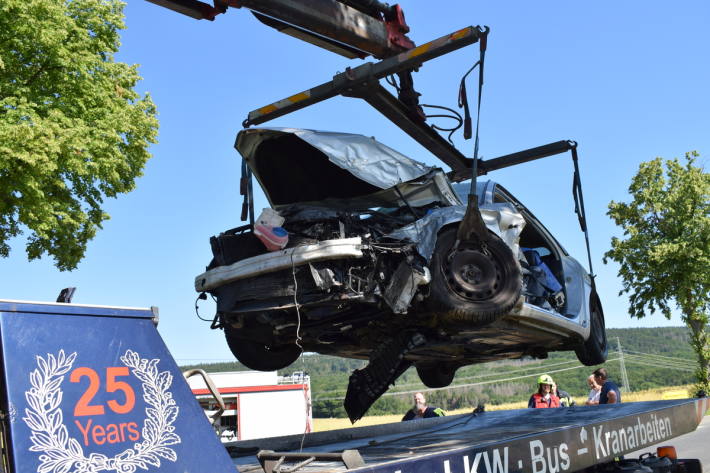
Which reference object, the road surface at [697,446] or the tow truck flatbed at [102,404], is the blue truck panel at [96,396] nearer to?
the tow truck flatbed at [102,404]

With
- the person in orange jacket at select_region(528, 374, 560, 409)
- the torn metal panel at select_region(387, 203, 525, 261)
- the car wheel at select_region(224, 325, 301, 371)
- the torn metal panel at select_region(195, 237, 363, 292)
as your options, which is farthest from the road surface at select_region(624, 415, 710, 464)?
the torn metal panel at select_region(195, 237, 363, 292)

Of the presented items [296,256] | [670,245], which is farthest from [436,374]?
[670,245]

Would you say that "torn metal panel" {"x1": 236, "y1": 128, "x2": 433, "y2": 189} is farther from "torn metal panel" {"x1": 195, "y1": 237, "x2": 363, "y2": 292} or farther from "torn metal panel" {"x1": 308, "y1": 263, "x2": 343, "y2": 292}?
"torn metal panel" {"x1": 308, "y1": 263, "x2": 343, "y2": 292}

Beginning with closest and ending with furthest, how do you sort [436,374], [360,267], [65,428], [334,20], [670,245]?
[65,428]
[334,20]
[360,267]
[436,374]
[670,245]

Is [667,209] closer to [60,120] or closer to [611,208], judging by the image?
[611,208]

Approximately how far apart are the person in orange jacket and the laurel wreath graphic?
6341 mm

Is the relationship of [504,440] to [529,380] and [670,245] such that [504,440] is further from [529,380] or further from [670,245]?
[529,380]

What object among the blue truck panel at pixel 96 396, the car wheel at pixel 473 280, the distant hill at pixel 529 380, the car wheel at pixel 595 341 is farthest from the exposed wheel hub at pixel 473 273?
the distant hill at pixel 529 380

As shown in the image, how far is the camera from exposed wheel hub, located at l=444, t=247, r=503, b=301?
531 cm

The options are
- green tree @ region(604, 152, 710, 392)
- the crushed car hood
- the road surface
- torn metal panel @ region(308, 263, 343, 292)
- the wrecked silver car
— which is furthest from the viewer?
green tree @ region(604, 152, 710, 392)

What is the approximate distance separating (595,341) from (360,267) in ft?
12.1

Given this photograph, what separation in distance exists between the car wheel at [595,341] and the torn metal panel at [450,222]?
7.10 feet

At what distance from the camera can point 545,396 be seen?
8.12 m

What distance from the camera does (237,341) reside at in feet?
19.7
